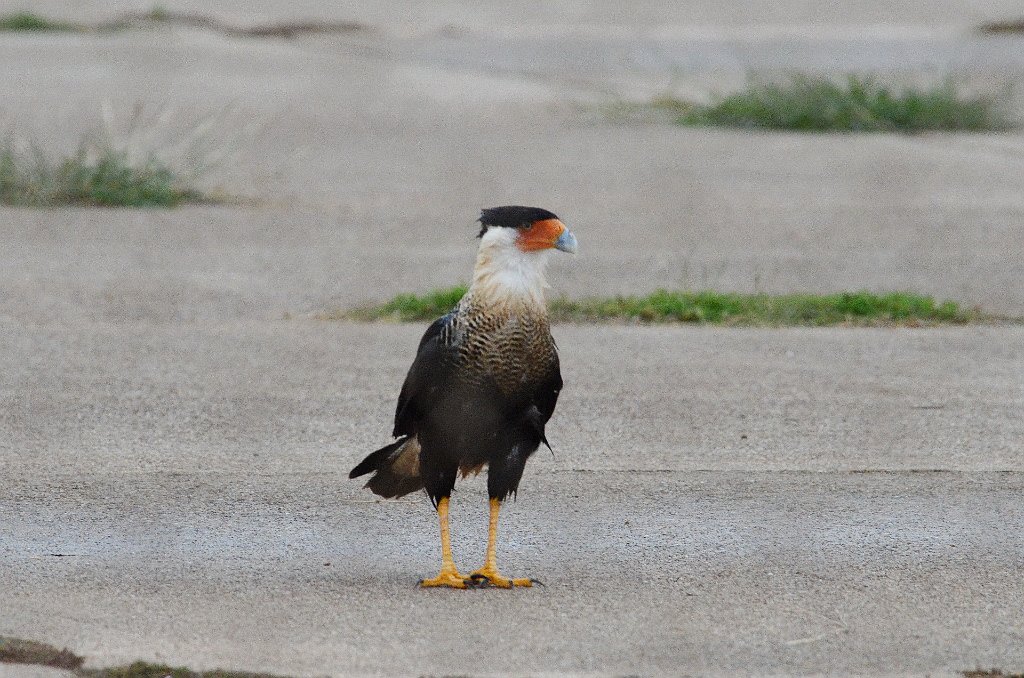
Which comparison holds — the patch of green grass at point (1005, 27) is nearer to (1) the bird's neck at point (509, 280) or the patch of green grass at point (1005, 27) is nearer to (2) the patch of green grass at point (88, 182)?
(2) the patch of green grass at point (88, 182)

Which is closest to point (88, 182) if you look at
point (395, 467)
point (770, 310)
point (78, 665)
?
point (770, 310)

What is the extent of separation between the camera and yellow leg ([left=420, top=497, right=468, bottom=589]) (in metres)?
4.90

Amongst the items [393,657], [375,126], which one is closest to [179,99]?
[375,126]

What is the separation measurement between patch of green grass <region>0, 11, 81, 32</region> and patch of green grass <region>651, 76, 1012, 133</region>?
31.0 ft

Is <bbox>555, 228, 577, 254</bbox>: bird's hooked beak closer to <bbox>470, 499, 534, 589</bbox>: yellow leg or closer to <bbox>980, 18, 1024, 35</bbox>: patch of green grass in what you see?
<bbox>470, 499, 534, 589</bbox>: yellow leg

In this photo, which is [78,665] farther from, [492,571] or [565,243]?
[565,243]

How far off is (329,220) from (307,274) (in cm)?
152

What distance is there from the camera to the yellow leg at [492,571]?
4.93 m

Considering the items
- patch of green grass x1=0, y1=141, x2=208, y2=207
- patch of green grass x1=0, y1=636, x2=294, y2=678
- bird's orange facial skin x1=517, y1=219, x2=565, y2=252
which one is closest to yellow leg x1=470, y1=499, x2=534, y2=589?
bird's orange facial skin x1=517, y1=219, x2=565, y2=252

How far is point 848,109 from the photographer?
13.8m

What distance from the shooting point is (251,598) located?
15.7 feet

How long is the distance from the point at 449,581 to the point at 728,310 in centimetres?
399

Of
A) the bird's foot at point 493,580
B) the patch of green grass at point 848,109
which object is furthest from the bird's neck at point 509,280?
the patch of green grass at point 848,109

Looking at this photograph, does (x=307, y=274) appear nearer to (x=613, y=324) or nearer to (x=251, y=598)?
(x=613, y=324)
